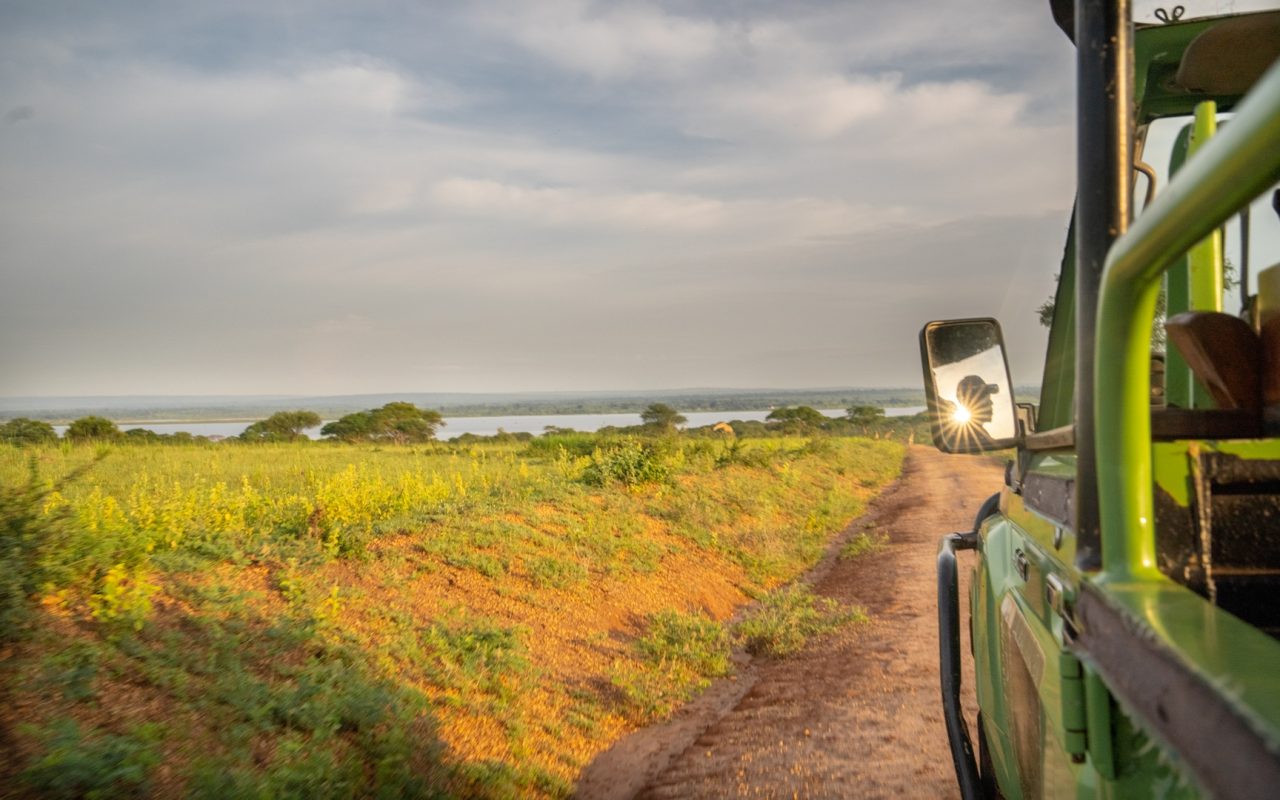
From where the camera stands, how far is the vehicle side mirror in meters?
2.41

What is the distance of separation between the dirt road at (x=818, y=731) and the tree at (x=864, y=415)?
43.3m

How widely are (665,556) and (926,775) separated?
17.2 ft

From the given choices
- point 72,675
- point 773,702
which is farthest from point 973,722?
point 72,675

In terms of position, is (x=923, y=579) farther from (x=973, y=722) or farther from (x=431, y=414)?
(x=431, y=414)

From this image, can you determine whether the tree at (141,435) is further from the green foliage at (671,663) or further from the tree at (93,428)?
the green foliage at (671,663)

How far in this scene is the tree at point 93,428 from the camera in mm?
19000

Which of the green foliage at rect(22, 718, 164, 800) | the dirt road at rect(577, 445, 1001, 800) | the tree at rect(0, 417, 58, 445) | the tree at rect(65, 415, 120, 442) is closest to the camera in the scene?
the green foliage at rect(22, 718, 164, 800)

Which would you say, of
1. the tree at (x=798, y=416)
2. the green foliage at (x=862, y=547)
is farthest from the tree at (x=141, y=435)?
the tree at (x=798, y=416)

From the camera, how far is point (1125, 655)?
111cm

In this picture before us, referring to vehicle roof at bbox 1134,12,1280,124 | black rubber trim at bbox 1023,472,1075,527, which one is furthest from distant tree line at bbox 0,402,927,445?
black rubber trim at bbox 1023,472,1075,527

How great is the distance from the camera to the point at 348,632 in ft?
17.1

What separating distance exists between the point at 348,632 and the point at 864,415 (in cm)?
4916

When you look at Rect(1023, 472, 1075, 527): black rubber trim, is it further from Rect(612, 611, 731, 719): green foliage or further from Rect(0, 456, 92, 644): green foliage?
Rect(612, 611, 731, 719): green foliage

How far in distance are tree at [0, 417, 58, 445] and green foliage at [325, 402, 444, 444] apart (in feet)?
69.8
